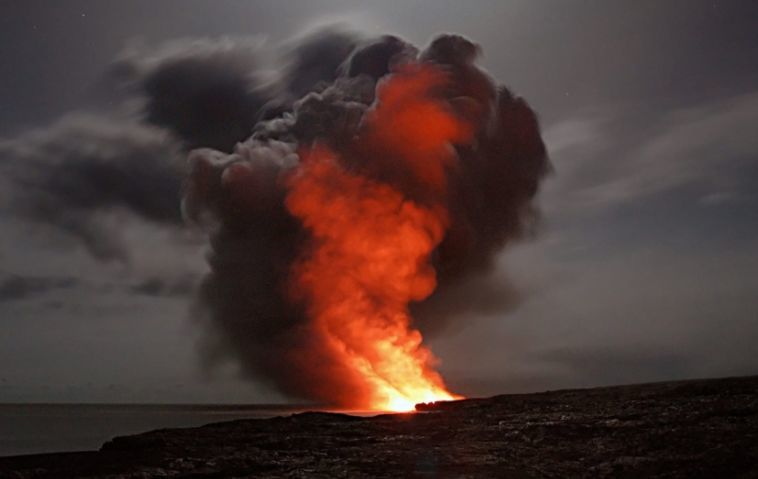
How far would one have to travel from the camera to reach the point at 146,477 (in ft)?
89.5

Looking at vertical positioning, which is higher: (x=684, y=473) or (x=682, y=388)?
(x=682, y=388)

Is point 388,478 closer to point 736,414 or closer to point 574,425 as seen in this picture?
point 574,425

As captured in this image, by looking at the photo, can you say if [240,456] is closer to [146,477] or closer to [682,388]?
[146,477]

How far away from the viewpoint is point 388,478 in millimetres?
26469

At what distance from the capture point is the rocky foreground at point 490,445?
2712cm

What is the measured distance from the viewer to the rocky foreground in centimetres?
2712

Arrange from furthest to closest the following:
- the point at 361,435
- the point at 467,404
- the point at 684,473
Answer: the point at 467,404 → the point at 361,435 → the point at 684,473

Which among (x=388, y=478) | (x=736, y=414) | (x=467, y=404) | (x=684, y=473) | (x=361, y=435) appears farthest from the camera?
(x=467, y=404)

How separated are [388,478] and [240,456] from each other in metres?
8.71

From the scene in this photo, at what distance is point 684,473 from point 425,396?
42679 mm

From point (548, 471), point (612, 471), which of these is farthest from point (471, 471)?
point (612, 471)

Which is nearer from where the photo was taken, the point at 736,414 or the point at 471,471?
the point at 471,471

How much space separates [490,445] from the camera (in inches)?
1300

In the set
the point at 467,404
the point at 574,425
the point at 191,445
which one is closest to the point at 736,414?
the point at 574,425
